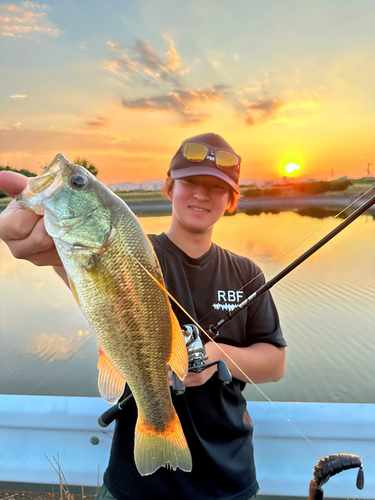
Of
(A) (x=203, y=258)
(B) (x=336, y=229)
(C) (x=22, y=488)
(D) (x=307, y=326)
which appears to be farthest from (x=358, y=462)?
(D) (x=307, y=326)

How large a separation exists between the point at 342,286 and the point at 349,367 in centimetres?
430

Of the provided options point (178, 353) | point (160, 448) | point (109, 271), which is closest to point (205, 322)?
point (178, 353)

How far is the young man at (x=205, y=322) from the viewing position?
5.28 ft

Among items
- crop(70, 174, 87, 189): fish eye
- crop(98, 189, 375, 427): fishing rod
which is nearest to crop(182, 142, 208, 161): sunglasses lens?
crop(98, 189, 375, 427): fishing rod

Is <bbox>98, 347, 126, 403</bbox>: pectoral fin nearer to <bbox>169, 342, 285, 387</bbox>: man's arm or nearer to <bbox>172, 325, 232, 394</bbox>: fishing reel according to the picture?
<bbox>172, 325, 232, 394</bbox>: fishing reel

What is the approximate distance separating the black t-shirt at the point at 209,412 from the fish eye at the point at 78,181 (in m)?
0.84

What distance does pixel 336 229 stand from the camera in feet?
5.25

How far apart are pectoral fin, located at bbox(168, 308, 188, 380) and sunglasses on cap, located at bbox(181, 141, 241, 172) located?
117cm

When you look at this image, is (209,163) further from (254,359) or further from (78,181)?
(254,359)

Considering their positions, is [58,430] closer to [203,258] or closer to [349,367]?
[203,258]

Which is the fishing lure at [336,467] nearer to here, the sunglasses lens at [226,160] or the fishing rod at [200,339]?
the fishing rod at [200,339]

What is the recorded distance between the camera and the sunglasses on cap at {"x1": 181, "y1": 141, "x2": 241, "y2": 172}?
2.08m

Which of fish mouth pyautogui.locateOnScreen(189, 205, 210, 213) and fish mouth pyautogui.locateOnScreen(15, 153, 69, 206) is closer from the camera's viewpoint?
fish mouth pyautogui.locateOnScreen(15, 153, 69, 206)

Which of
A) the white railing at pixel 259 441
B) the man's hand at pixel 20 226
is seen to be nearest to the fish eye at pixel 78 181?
the man's hand at pixel 20 226
